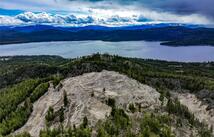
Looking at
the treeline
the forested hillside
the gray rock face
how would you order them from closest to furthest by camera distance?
the forested hillside < the gray rock face < the treeline

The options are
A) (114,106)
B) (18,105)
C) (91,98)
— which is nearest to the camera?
(114,106)

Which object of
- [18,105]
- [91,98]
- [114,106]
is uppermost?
[91,98]

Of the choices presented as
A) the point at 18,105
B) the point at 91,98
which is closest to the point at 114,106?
the point at 91,98

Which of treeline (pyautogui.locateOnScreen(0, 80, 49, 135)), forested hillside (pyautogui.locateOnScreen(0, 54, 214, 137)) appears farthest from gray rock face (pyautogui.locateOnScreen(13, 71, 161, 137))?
forested hillside (pyautogui.locateOnScreen(0, 54, 214, 137))

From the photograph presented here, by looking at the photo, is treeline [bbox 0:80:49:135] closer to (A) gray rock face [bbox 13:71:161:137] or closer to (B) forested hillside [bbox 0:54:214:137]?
(B) forested hillside [bbox 0:54:214:137]

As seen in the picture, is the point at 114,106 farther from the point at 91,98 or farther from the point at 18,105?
the point at 18,105

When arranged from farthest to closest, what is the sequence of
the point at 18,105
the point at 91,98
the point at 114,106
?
the point at 18,105, the point at 91,98, the point at 114,106

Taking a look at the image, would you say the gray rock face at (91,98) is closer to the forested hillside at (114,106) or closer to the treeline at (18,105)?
the treeline at (18,105)

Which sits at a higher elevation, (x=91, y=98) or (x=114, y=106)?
(x=91, y=98)
